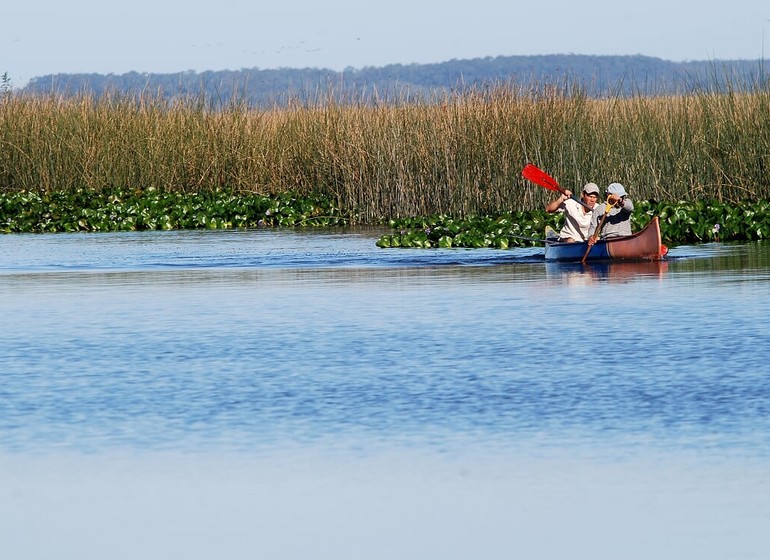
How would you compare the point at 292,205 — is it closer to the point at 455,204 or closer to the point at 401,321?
the point at 455,204

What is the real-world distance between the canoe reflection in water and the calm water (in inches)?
15.4

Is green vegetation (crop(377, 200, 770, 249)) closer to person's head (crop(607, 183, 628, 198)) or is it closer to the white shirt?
the white shirt

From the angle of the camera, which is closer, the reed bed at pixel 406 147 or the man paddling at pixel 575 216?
the man paddling at pixel 575 216

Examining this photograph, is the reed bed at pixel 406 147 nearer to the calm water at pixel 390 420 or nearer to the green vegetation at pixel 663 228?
the green vegetation at pixel 663 228

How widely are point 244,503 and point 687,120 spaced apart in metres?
18.8

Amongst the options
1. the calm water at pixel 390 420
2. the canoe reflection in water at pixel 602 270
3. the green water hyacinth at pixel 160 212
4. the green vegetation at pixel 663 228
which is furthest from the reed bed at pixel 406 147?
the calm water at pixel 390 420

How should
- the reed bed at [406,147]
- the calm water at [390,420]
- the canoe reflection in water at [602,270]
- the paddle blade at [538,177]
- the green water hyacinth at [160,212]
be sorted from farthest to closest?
the green water hyacinth at [160,212]
the reed bed at [406,147]
the paddle blade at [538,177]
the canoe reflection in water at [602,270]
the calm water at [390,420]

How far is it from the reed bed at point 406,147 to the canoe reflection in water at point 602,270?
5.76 m

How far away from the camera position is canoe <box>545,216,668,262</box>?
18656 mm

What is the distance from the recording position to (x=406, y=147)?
2769cm

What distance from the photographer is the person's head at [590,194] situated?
18.5m

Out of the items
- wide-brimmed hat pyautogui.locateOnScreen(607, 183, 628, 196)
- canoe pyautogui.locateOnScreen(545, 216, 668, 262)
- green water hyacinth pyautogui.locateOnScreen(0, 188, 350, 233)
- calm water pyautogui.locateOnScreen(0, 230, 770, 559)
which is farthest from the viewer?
green water hyacinth pyautogui.locateOnScreen(0, 188, 350, 233)

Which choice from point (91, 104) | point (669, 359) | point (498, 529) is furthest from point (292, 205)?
point (498, 529)

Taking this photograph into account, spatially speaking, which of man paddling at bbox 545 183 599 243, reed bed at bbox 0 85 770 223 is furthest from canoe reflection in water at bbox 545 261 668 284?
reed bed at bbox 0 85 770 223
